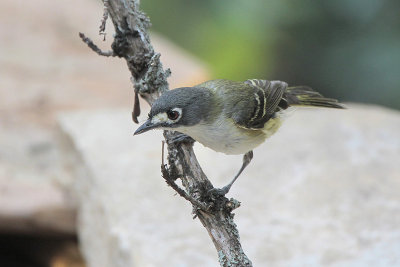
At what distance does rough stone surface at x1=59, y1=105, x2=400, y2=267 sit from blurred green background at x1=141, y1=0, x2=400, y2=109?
1.93m

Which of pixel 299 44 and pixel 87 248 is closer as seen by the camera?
pixel 87 248

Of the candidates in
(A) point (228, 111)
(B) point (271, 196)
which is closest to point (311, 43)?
(B) point (271, 196)

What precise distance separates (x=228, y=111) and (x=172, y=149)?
2.55 ft

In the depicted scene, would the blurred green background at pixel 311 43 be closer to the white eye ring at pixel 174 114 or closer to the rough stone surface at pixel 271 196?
the rough stone surface at pixel 271 196

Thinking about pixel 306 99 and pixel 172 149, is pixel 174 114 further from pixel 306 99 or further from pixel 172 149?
pixel 306 99

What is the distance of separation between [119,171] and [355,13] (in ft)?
13.3

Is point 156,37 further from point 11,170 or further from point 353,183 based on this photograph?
point 353,183

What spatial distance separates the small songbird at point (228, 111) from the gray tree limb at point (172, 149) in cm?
11

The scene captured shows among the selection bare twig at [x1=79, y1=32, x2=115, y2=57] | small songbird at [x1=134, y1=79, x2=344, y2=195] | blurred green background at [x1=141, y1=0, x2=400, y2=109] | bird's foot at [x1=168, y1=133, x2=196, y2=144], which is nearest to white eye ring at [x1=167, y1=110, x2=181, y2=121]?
small songbird at [x1=134, y1=79, x2=344, y2=195]

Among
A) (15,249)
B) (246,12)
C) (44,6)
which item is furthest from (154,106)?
(44,6)

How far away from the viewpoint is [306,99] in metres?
4.46

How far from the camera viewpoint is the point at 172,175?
294cm

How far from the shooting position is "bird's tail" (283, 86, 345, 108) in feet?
14.4

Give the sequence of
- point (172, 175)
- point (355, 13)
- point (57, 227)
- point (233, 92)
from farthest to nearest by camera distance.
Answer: point (355, 13) → point (57, 227) → point (233, 92) → point (172, 175)
